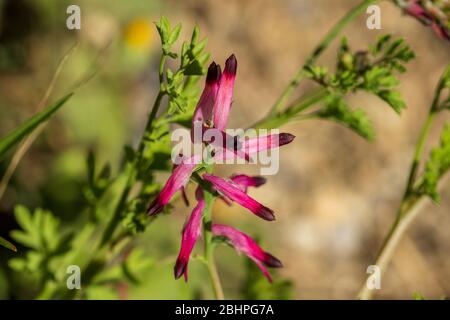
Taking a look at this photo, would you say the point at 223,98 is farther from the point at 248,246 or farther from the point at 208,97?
the point at 248,246

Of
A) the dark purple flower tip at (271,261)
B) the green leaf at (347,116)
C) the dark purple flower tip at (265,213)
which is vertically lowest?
the dark purple flower tip at (271,261)

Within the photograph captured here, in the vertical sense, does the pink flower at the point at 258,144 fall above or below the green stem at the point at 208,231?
above

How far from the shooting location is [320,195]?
163 inches

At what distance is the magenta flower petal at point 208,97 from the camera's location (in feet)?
3.62

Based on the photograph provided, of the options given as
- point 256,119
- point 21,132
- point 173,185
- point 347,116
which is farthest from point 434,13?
point 256,119

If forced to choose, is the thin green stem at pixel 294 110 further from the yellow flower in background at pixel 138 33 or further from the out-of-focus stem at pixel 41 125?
the yellow flower in background at pixel 138 33

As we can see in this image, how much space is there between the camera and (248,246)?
1263 millimetres

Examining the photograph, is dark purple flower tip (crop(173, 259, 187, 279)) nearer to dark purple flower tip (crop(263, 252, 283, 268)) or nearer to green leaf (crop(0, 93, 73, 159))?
dark purple flower tip (crop(263, 252, 283, 268))

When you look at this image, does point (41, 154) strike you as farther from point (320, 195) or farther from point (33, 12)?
point (320, 195)

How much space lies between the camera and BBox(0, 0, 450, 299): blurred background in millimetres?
3398

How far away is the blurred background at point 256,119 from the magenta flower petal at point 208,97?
1.95 metres

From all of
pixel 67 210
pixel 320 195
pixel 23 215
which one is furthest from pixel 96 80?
pixel 23 215

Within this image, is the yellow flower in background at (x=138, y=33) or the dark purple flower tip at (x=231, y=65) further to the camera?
the yellow flower in background at (x=138, y=33)

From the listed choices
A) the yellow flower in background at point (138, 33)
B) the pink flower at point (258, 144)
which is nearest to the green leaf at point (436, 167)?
the pink flower at point (258, 144)
